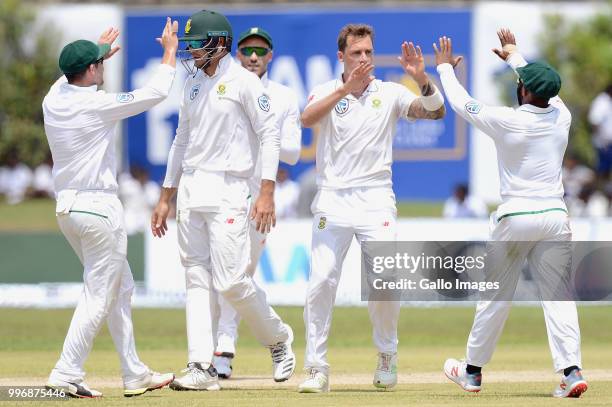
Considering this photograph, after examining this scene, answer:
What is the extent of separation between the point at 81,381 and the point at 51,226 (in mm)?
17992

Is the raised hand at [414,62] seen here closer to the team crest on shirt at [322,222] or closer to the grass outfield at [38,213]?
the team crest on shirt at [322,222]

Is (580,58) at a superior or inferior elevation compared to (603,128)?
superior

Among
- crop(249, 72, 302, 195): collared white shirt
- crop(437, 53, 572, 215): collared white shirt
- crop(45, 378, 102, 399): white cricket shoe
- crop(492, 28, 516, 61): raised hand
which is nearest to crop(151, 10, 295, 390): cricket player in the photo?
crop(45, 378, 102, 399): white cricket shoe

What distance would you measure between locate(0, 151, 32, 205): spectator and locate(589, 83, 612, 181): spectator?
1552 centimetres

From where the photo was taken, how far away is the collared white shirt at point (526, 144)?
8414mm

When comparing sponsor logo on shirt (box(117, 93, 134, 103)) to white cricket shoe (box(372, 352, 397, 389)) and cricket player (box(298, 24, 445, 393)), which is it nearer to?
cricket player (box(298, 24, 445, 393))

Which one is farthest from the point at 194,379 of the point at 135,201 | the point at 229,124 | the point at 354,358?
the point at 135,201

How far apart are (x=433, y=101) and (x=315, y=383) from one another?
1874mm

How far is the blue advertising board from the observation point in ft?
102

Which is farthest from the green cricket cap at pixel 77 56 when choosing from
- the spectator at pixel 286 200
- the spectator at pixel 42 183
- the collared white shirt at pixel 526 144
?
the spectator at pixel 42 183

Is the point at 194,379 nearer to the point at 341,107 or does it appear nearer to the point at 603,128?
the point at 341,107

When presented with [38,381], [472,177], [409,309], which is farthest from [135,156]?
[38,381]

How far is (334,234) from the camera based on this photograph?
908 cm

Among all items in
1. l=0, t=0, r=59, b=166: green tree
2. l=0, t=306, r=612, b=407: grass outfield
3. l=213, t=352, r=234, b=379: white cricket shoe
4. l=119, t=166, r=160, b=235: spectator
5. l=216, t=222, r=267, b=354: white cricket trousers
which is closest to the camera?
l=0, t=306, r=612, b=407: grass outfield
